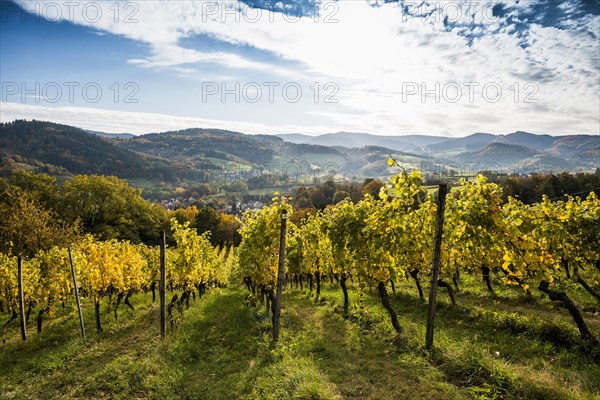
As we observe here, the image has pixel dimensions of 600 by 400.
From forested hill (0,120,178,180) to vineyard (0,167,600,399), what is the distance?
15410 cm

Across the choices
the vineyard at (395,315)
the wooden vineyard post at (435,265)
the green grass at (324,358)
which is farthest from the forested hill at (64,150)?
the wooden vineyard post at (435,265)

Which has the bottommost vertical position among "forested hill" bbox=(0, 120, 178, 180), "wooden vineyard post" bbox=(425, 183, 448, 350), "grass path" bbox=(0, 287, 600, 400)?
"grass path" bbox=(0, 287, 600, 400)

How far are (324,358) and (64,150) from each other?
20479 centimetres

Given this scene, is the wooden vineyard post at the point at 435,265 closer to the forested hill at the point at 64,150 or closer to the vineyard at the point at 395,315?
the vineyard at the point at 395,315

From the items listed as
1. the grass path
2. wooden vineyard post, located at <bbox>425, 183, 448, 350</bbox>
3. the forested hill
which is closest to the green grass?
the grass path

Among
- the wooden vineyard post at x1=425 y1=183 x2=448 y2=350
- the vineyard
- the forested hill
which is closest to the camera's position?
the vineyard

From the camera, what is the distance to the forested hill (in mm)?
154750

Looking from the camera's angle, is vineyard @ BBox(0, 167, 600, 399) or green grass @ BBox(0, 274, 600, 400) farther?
vineyard @ BBox(0, 167, 600, 399)

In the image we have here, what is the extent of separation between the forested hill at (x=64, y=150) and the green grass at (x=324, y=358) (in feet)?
512

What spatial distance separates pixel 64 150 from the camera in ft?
546

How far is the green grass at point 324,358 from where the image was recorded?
23.7ft

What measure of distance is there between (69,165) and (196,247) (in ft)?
591

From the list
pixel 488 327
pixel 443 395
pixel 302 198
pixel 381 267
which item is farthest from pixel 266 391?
pixel 302 198

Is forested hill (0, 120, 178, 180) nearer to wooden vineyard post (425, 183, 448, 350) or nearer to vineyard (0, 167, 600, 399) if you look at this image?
vineyard (0, 167, 600, 399)
